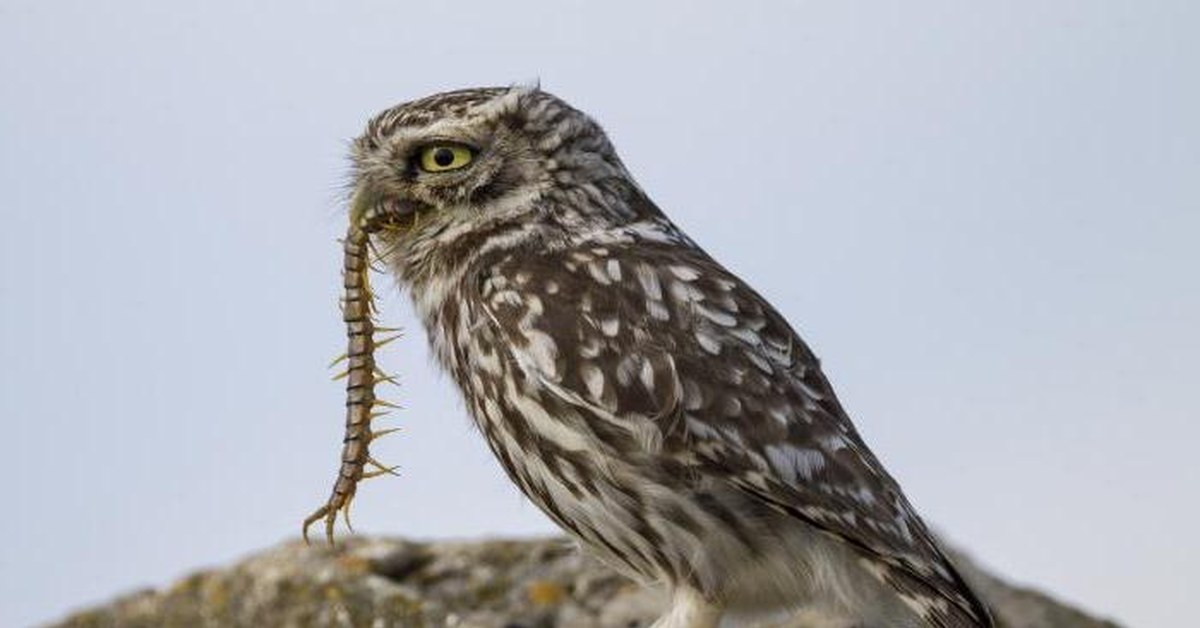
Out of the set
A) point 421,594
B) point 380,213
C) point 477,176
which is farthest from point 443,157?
point 421,594

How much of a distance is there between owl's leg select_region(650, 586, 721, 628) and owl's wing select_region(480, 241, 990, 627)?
0.50 meters

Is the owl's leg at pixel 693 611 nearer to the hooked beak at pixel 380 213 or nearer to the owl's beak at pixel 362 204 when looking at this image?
the hooked beak at pixel 380 213

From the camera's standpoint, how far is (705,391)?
8148mm

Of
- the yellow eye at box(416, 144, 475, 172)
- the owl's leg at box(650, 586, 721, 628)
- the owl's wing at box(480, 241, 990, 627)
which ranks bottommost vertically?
the owl's leg at box(650, 586, 721, 628)

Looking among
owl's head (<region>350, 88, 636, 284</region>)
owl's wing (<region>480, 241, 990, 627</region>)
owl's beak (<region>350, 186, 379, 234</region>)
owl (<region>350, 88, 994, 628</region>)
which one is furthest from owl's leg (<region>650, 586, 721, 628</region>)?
owl's beak (<region>350, 186, 379, 234</region>)

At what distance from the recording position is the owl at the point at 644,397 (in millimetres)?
8102

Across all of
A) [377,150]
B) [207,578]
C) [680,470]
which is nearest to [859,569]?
[680,470]

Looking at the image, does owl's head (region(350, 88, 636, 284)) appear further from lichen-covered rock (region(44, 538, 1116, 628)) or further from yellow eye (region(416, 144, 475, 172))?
lichen-covered rock (region(44, 538, 1116, 628))

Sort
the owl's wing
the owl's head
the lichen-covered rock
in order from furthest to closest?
the lichen-covered rock
the owl's head
the owl's wing

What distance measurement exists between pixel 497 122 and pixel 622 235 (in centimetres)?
65

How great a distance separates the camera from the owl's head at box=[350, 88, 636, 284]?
28.8 feet

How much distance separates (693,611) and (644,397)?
0.84 metres

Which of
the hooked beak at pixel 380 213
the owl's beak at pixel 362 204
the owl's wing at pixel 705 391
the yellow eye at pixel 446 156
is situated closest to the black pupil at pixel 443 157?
the yellow eye at pixel 446 156

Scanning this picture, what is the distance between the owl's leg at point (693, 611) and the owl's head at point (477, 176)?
1.43 m
